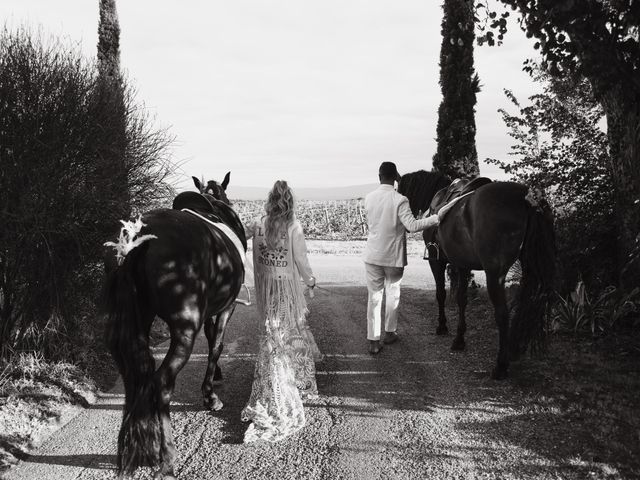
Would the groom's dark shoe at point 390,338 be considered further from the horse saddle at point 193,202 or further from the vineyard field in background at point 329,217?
the vineyard field in background at point 329,217

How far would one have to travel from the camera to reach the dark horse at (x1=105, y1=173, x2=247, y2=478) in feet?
10.6

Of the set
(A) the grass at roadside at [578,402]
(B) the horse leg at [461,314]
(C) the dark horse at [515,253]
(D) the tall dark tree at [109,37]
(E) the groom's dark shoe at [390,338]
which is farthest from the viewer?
(D) the tall dark tree at [109,37]

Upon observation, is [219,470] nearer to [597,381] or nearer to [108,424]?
[108,424]

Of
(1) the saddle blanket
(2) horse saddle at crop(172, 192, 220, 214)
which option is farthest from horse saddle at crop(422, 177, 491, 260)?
(2) horse saddle at crop(172, 192, 220, 214)

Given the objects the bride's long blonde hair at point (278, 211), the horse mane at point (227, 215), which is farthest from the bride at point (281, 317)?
the horse mane at point (227, 215)

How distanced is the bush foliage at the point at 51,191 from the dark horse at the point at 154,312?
5.51 feet

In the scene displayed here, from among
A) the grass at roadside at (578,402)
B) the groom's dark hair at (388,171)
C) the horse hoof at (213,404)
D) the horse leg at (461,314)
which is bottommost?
the horse hoof at (213,404)

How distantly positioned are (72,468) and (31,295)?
218 centimetres

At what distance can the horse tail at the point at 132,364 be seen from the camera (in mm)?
3180

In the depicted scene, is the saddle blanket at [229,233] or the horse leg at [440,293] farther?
the horse leg at [440,293]

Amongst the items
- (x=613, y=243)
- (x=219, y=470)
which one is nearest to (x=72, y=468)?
(x=219, y=470)

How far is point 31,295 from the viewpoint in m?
5.01

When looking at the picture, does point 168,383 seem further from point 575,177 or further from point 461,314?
point 575,177

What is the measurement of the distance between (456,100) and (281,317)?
325 inches
